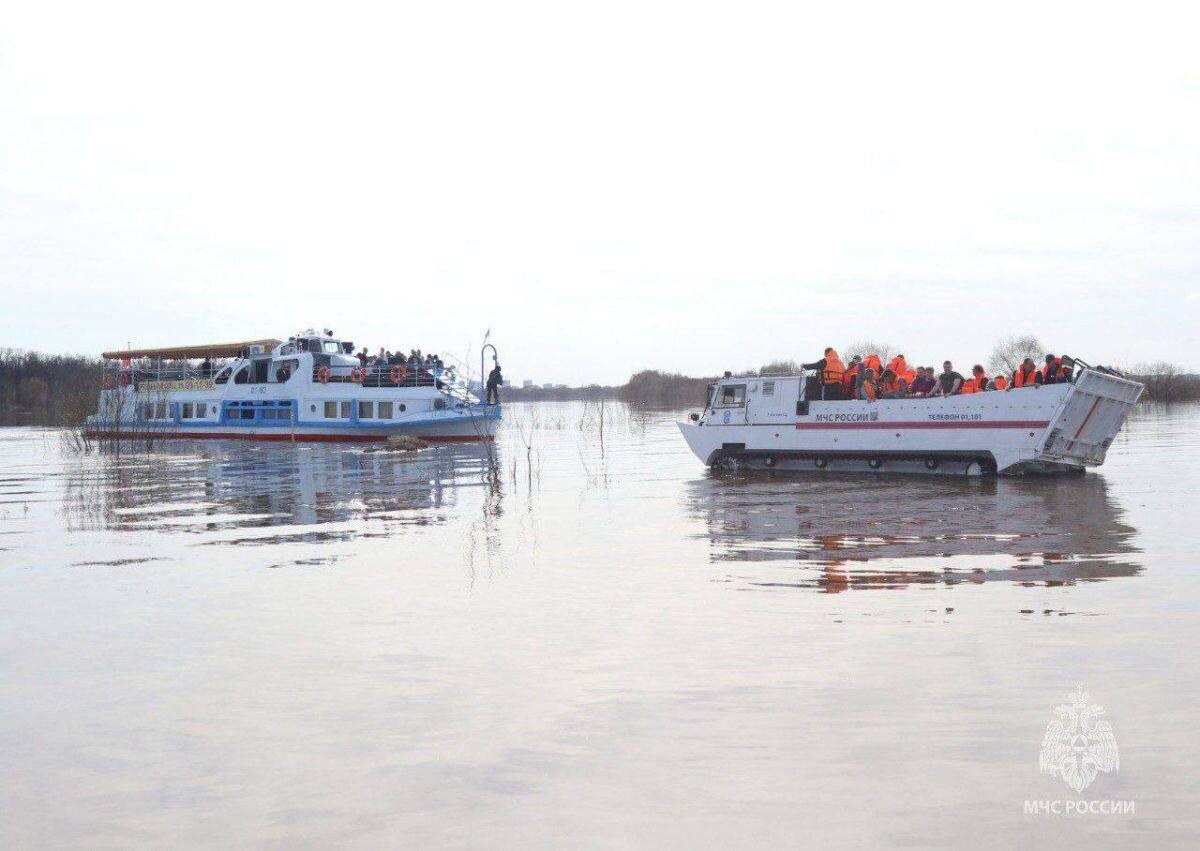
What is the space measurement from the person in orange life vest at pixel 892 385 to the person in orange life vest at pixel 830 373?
897 mm

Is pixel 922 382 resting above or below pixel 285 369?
below

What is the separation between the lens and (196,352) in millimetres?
52281

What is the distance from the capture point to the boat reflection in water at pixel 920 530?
12.0 meters

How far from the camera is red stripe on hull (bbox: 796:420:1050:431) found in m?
23.3

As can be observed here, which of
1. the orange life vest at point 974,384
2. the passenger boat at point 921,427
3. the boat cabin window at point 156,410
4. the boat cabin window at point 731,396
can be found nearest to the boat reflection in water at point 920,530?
the passenger boat at point 921,427

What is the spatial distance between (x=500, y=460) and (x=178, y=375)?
24687 millimetres

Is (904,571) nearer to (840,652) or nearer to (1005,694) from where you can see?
(840,652)

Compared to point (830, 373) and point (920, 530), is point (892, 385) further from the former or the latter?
point (920, 530)

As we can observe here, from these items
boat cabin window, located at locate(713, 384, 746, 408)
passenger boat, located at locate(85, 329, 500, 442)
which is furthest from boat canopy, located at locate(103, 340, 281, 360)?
boat cabin window, located at locate(713, 384, 746, 408)

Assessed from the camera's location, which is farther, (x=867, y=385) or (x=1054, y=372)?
(x=867, y=385)

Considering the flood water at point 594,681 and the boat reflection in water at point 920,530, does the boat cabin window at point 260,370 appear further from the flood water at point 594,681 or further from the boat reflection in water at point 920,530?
the flood water at point 594,681

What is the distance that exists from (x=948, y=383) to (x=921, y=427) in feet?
3.88

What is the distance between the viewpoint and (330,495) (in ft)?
75.9

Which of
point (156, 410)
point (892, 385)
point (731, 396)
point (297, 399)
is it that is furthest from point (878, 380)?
point (156, 410)
